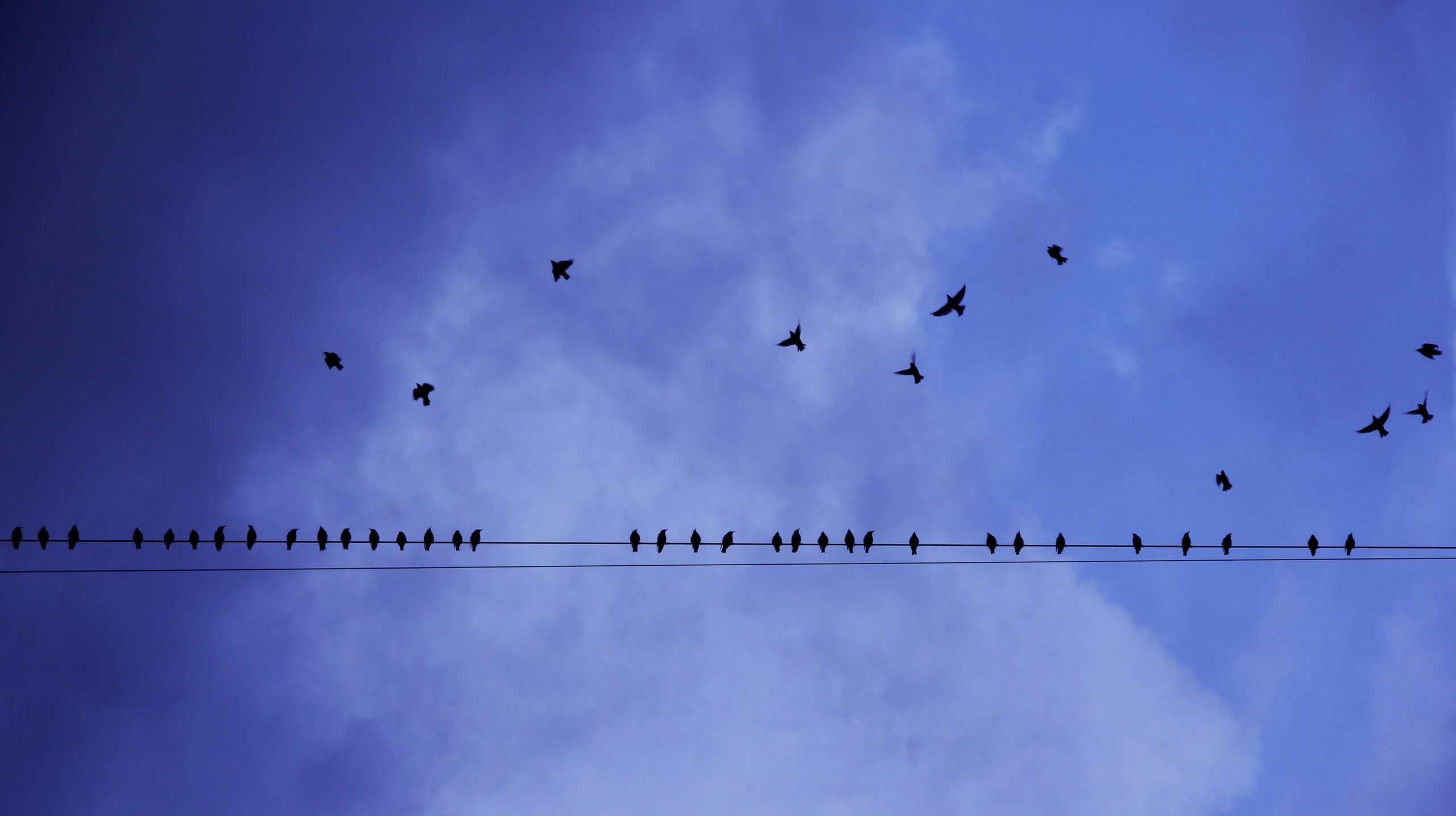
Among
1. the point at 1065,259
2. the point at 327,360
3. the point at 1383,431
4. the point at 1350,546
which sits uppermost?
the point at 1065,259

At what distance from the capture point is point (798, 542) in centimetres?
2956

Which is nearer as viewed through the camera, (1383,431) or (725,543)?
(725,543)

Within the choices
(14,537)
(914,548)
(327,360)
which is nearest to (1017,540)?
(914,548)

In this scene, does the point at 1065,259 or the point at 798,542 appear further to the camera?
the point at 1065,259

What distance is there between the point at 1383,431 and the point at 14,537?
36094 mm

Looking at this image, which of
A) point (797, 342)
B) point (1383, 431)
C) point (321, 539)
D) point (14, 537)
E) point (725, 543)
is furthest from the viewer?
point (797, 342)

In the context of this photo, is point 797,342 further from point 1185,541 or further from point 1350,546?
point 1350,546

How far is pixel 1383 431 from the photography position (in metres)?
30.7

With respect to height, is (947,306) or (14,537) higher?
(947,306)

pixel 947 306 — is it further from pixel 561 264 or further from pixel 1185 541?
pixel 561 264

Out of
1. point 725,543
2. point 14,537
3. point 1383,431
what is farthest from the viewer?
point 1383,431

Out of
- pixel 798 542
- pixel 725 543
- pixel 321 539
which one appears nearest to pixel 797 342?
pixel 798 542

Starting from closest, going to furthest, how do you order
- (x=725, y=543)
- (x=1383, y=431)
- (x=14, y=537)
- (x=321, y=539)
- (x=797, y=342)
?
(x=14, y=537), (x=725, y=543), (x=321, y=539), (x=1383, y=431), (x=797, y=342)

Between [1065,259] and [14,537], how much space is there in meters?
30.2
